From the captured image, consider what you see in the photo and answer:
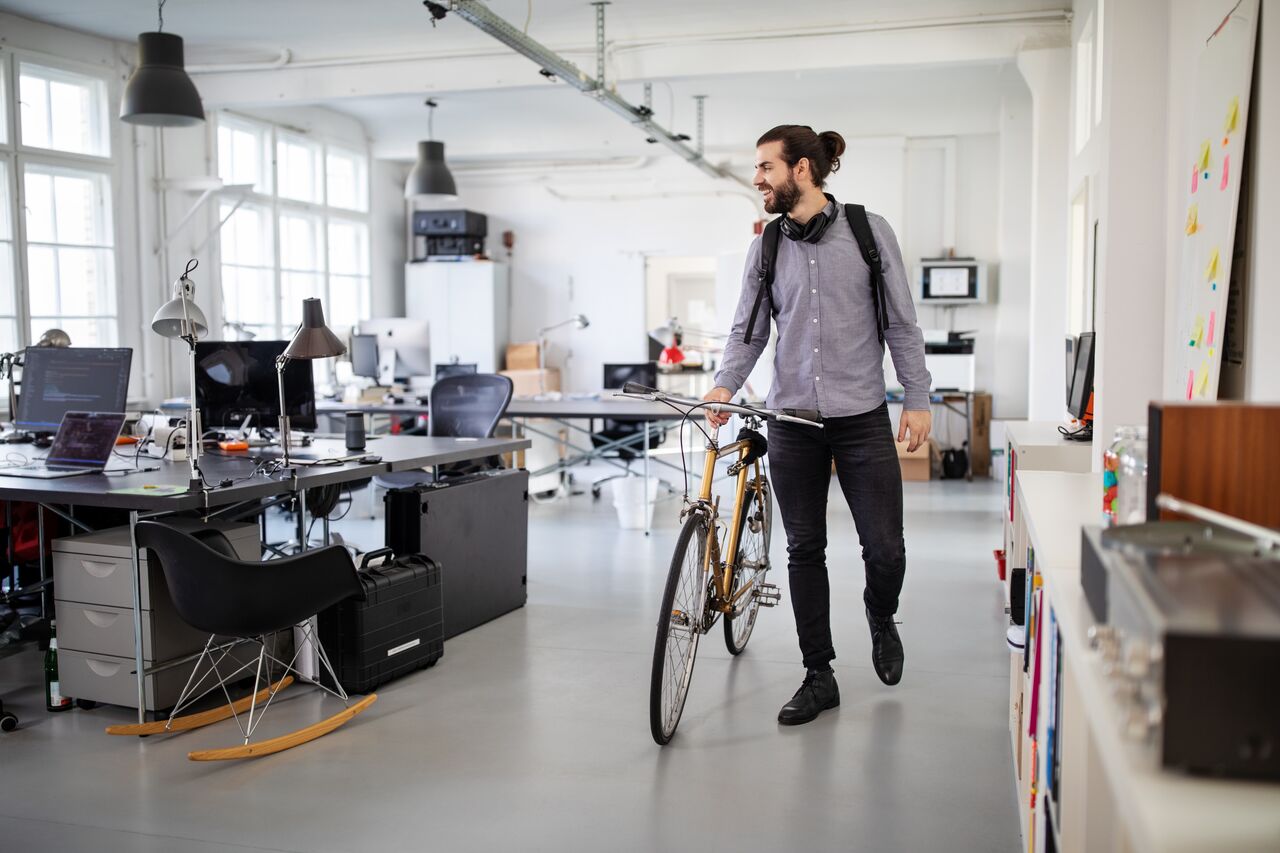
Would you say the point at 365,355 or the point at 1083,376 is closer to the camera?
the point at 1083,376

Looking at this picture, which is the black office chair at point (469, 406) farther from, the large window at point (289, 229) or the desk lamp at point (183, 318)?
the large window at point (289, 229)

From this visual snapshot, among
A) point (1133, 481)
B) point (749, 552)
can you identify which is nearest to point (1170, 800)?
point (1133, 481)

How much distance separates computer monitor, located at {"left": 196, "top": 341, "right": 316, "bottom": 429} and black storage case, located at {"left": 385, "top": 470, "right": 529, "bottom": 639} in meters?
0.71

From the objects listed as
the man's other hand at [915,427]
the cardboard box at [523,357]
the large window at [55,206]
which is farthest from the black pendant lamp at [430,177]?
the man's other hand at [915,427]

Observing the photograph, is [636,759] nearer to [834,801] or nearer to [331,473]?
[834,801]

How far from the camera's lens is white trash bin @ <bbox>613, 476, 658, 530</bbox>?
21.4 ft

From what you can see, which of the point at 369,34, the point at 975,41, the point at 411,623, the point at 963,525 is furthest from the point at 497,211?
the point at 411,623

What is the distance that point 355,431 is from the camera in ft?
14.3

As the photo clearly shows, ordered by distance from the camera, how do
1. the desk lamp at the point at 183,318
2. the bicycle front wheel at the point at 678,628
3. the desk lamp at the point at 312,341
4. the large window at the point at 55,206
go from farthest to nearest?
the large window at the point at 55,206 → the desk lamp at the point at 312,341 → the desk lamp at the point at 183,318 → the bicycle front wheel at the point at 678,628

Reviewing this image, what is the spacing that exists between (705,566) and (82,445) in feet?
7.53

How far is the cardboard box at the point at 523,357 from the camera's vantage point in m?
11.3

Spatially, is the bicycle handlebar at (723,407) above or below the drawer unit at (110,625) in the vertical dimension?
above

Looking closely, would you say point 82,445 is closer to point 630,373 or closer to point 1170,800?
point 1170,800

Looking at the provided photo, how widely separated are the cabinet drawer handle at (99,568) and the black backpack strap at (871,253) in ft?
7.82
